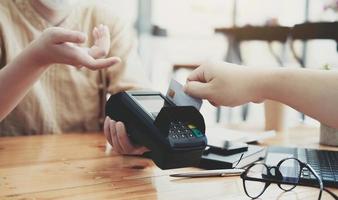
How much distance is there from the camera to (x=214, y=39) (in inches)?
195

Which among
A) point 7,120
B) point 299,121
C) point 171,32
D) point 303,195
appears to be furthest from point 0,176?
point 171,32

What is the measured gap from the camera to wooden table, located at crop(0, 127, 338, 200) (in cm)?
68

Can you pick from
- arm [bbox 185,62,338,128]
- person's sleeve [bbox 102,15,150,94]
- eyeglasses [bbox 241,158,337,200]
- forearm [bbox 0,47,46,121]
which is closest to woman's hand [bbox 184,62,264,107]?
arm [bbox 185,62,338,128]

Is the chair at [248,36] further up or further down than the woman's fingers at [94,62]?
further down

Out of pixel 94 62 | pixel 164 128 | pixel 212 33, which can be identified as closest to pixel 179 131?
pixel 164 128

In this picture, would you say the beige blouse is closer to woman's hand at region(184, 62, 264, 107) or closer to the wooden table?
the wooden table

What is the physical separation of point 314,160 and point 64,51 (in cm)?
57

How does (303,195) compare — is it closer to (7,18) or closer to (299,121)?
(299,121)

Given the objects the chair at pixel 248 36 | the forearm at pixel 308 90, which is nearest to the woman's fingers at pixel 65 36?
the forearm at pixel 308 90

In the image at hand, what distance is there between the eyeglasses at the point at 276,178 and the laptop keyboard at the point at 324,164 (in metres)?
0.02

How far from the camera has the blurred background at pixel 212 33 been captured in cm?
434

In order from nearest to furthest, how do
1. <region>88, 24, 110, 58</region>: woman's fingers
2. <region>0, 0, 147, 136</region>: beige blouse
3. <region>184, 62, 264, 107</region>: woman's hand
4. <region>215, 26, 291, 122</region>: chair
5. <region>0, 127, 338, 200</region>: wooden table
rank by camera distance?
<region>0, 127, 338, 200</region>: wooden table → <region>184, 62, 264, 107</region>: woman's hand → <region>88, 24, 110, 58</region>: woman's fingers → <region>0, 0, 147, 136</region>: beige blouse → <region>215, 26, 291, 122</region>: chair

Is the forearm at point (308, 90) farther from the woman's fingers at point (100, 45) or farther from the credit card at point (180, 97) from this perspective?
the woman's fingers at point (100, 45)

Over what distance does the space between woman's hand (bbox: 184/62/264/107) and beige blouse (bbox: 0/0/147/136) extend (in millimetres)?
550
